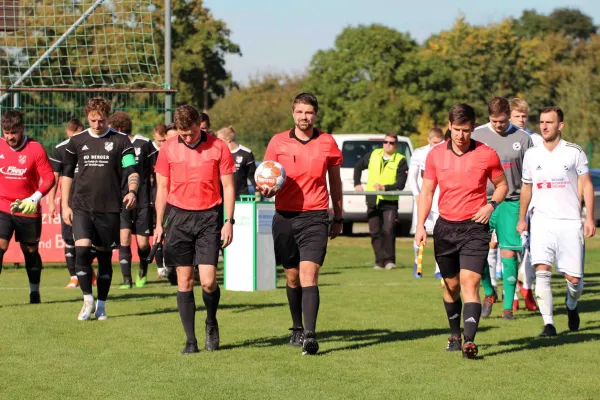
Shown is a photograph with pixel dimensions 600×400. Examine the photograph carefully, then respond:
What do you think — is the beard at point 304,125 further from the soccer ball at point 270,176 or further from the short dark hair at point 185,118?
the short dark hair at point 185,118

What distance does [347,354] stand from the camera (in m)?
9.46

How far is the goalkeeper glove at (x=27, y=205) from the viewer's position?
12031mm

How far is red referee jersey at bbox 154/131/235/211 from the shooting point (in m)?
9.52

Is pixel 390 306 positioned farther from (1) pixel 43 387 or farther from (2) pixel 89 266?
(1) pixel 43 387

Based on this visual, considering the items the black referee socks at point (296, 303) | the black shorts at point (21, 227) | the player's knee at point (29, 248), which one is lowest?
the black referee socks at point (296, 303)

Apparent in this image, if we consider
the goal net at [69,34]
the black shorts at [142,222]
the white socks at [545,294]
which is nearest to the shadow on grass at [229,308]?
the black shorts at [142,222]

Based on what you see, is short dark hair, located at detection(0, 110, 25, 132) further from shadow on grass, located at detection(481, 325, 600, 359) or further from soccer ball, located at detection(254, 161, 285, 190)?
shadow on grass, located at detection(481, 325, 600, 359)

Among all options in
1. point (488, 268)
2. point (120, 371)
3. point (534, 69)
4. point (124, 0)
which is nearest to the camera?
point (120, 371)

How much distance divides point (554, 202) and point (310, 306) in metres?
2.65

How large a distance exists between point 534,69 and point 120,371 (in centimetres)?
6937

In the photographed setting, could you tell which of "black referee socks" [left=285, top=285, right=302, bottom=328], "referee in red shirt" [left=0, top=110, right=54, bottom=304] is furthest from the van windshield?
"black referee socks" [left=285, top=285, right=302, bottom=328]

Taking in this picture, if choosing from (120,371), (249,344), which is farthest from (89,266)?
(120,371)

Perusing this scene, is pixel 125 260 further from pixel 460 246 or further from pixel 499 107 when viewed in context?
pixel 460 246

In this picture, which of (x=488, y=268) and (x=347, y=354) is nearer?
(x=347, y=354)
